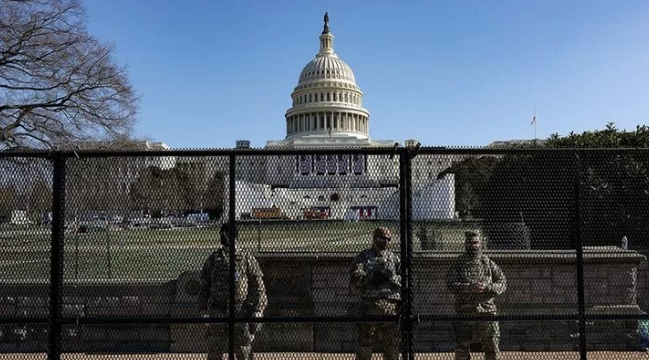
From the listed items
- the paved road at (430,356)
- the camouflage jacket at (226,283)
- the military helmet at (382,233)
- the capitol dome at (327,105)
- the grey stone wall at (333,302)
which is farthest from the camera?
the capitol dome at (327,105)

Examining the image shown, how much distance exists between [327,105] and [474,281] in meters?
97.3

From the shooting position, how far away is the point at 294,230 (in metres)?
5.03

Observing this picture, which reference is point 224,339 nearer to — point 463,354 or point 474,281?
point 463,354

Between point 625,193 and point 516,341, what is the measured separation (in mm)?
2436

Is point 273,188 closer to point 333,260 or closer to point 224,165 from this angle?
point 224,165

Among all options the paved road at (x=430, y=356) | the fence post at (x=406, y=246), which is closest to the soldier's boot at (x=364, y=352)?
the fence post at (x=406, y=246)

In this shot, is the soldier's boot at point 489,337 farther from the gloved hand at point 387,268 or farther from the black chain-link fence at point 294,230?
the gloved hand at point 387,268

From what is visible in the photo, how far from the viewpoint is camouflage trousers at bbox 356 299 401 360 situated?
5.13 meters

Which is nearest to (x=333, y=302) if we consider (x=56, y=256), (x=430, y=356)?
(x=430, y=356)

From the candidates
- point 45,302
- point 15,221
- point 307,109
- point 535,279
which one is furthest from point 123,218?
point 307,109

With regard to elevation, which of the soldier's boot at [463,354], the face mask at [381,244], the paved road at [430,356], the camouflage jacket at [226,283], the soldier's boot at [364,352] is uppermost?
the face mask at [381,244]

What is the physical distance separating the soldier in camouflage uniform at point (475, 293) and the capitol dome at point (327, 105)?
9210 centimetres

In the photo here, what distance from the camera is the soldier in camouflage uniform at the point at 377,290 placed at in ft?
16.8

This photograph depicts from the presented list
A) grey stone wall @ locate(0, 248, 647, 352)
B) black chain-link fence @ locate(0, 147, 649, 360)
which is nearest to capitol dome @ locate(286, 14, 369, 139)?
grey stone wall @ locate(0, 248, 647, 352)
